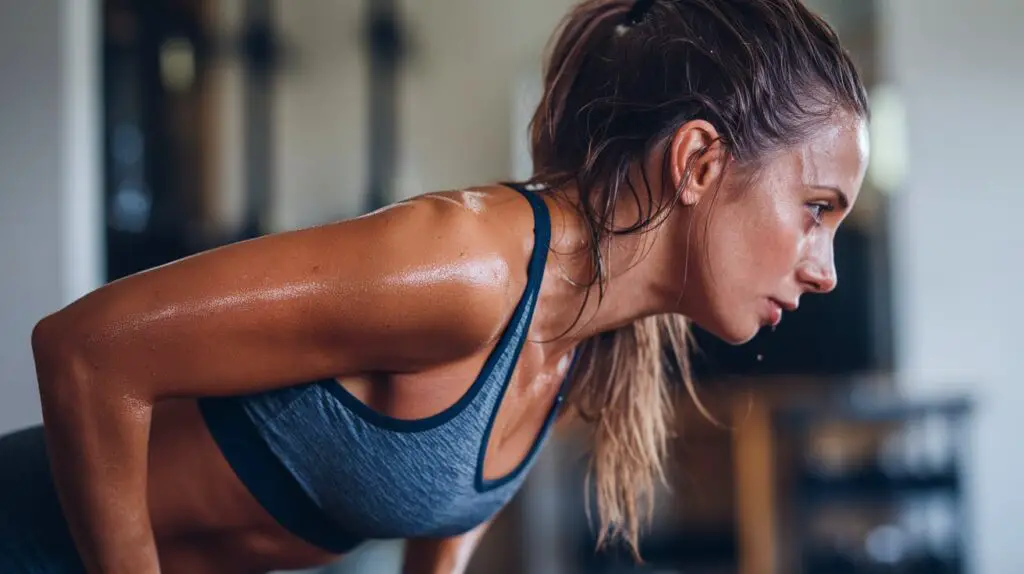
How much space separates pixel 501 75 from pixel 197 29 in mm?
1123

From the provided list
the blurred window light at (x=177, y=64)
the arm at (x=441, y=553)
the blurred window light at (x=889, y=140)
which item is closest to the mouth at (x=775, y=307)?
the arm at (x=441, y=553)

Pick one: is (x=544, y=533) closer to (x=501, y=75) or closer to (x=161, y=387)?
(x=501, y=75)

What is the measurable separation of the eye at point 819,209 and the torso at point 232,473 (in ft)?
0.79

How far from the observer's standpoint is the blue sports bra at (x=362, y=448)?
0.80 m

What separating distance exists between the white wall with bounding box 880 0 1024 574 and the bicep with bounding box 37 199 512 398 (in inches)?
111

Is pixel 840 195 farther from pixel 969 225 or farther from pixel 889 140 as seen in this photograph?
pixel 969 225

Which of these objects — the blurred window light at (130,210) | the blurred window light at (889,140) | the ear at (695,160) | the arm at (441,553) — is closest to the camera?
the ear at (695,160)

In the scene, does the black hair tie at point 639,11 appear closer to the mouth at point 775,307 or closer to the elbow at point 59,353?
the mouth at point 775,307

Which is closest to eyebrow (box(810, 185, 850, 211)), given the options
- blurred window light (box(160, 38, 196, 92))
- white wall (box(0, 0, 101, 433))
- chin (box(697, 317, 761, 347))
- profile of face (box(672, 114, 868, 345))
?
profile of face (box(672, 114, 868, 345))

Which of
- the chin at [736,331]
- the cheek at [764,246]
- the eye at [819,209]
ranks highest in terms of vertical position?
the eye at [819,209]

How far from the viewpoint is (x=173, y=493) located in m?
0.86

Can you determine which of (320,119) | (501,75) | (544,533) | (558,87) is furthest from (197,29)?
(558,87)

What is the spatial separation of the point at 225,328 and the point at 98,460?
0.14m

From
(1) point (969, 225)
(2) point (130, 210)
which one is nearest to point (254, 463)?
(2) point (130, 210)
